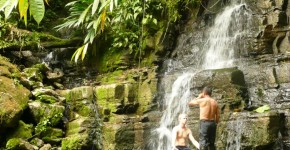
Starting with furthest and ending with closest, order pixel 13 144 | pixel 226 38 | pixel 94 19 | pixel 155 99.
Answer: pixel 226 38, pixel 155 99, pixel 13 144, pixel 94 19

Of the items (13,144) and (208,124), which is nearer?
(208,124)

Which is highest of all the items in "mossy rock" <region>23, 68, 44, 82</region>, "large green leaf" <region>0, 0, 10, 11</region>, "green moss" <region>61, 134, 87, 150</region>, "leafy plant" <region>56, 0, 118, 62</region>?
"mossy rock" <region>23, 68, 44, 82</region>

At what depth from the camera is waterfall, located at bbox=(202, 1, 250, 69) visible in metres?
10.0

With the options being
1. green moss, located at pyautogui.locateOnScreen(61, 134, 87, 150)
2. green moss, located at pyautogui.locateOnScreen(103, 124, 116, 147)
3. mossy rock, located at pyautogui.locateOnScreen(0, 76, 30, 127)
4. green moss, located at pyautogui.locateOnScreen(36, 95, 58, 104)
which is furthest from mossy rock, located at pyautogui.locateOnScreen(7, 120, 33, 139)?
green moss, located at pyautogui.locateOnScreen(103, 124, 116, 147)

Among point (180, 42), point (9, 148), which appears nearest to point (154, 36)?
point (180, 42)

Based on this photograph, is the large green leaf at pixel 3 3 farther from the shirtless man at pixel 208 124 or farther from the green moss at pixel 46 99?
the green moss at pixel 46 99

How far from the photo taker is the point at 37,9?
0.97 metres

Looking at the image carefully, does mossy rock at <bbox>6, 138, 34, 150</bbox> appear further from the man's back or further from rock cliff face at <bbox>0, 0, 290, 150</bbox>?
the man's back

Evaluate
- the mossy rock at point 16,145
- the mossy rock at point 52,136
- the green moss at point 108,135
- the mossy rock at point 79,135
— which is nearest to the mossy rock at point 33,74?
the mossy rock at point 79,135

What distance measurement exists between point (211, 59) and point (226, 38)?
76 centimetres

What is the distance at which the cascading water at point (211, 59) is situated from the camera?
28.0ft

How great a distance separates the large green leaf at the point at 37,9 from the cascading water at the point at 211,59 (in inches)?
294

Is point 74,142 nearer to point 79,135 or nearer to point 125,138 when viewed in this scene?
point 79,135

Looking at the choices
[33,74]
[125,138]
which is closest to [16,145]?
[125,138]
